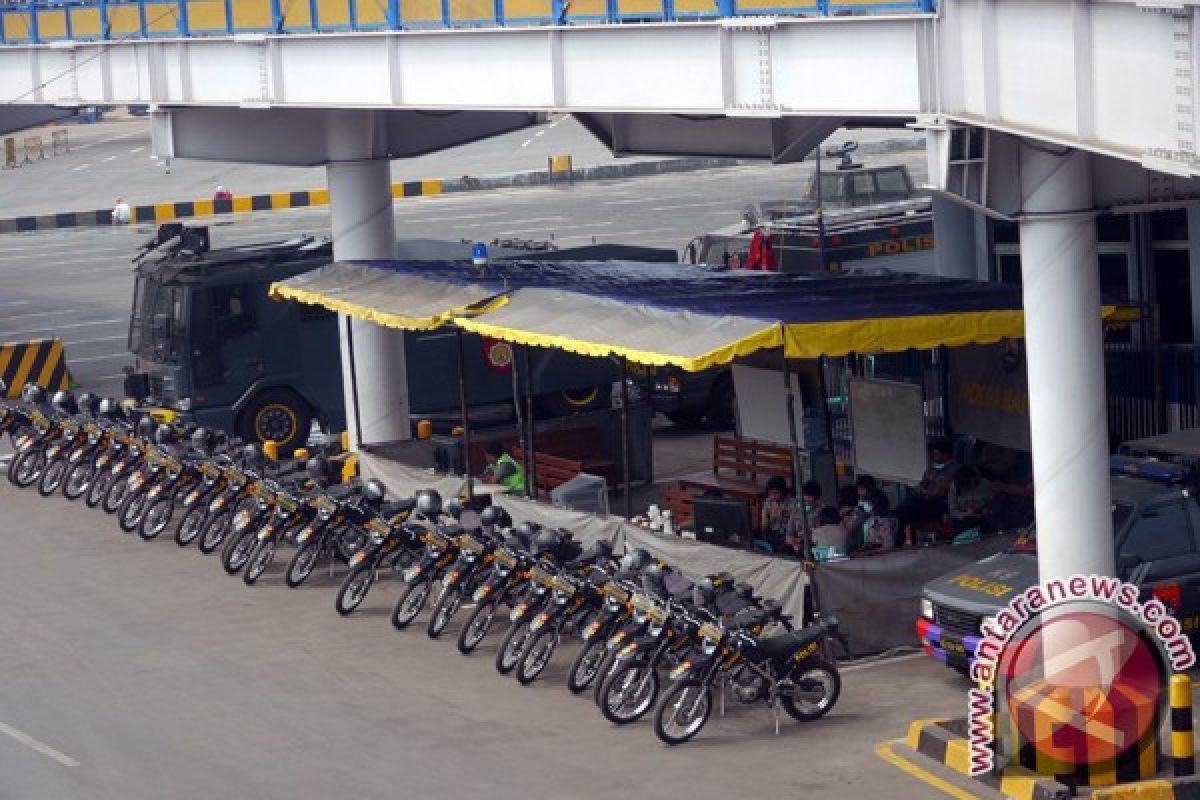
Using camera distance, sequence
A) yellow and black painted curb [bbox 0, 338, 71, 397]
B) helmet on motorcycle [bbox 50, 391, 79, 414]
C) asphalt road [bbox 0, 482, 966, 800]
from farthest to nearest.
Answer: yellow and black painted curb [bbox 0, 338, 71, 397] → helmet on motorcycle [bbox 50, 391, 79, 414] → asphalt road [bbox 0, 482, 966, 800]

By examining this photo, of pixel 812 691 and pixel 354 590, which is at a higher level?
pixel 354 590

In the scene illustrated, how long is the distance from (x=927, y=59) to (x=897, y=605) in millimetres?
4246

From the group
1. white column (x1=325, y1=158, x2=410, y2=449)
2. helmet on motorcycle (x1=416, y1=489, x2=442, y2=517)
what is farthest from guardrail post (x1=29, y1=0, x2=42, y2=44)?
helmet on motorcycle (x1=416, y1=489, x2=442, y2=517)

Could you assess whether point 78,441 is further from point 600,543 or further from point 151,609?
point 600,543

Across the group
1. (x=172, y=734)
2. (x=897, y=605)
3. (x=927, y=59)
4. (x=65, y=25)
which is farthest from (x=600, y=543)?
(x=65, y=25)

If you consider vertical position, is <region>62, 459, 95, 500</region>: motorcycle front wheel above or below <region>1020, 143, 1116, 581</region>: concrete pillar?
below

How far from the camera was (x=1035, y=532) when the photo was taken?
52.7ft

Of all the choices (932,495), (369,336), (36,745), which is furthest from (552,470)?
(36,745)

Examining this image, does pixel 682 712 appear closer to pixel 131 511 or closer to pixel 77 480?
pixel 131 511

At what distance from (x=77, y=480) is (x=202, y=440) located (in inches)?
111

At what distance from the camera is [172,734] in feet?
51.1

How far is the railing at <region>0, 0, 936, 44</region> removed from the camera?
1631 centimetres

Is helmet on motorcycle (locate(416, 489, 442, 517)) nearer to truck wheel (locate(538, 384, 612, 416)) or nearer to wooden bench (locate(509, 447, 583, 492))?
wooden bench (locate(509, 447, 583, 492))

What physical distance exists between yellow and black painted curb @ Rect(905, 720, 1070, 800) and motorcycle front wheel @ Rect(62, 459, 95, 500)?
41.1 ft
